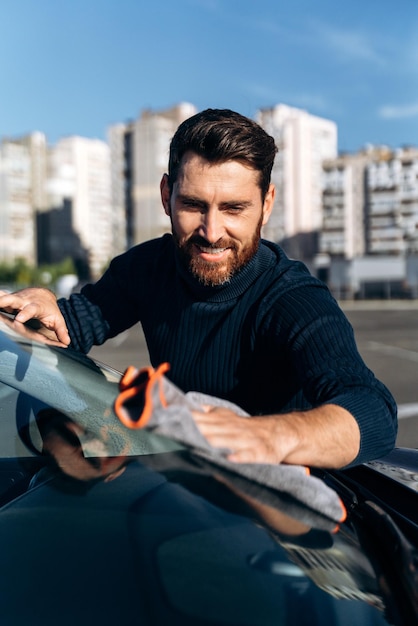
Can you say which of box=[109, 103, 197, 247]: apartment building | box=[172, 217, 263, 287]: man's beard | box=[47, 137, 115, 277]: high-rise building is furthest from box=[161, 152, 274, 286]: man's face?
box=[47, 137, 115, 277]: high-rise building

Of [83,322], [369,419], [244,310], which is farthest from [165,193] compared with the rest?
[369,419]

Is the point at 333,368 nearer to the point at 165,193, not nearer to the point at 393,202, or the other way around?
the point at 165,193

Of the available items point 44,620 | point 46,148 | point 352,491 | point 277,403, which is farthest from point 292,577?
point 46,148

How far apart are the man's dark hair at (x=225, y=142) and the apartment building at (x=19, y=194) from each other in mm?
95691

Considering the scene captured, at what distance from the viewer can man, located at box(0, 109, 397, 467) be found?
1533mm

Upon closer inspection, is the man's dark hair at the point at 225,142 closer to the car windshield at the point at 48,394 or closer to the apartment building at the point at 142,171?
the car windshield at the point at 48,394

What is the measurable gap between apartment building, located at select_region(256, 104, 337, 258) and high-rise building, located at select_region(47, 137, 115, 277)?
31735 millimetres

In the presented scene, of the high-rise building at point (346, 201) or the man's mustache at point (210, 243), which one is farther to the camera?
the high-rise building at point (346, 201)

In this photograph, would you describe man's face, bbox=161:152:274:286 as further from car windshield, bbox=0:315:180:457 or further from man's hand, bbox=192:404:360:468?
man's hand, bbox=192:404:360:468

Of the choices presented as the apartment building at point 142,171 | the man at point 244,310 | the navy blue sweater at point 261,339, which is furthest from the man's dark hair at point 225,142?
the apartment building at point 142,171

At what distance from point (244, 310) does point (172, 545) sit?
0.80 meters

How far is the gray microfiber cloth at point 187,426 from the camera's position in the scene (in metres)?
1.00

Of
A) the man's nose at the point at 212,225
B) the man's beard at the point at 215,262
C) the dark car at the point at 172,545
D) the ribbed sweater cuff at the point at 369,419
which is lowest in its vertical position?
the dark car at the point at 172,545

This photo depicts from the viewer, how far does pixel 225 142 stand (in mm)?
1692
